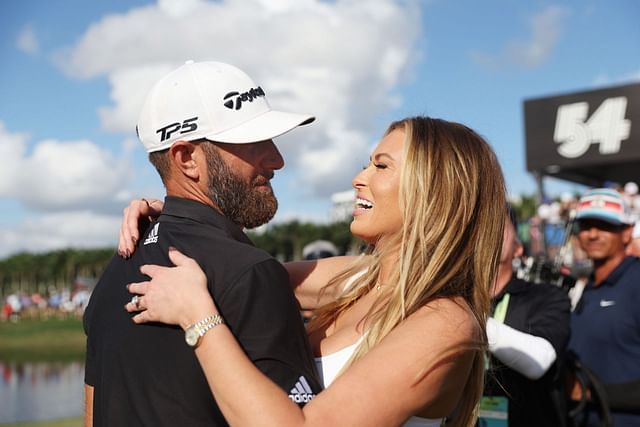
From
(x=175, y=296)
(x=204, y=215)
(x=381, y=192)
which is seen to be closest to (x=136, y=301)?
(x=175, y=296)

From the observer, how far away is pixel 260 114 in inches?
83.4

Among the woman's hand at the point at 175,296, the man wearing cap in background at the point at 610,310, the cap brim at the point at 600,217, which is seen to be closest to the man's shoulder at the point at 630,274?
the man wearing cap in background at the point at 610,310

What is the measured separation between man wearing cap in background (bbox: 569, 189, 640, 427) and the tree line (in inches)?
2013

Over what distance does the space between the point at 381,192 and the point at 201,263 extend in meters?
0.63

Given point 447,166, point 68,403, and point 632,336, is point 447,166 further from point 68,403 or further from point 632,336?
point 68,403

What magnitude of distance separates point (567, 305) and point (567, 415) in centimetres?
64

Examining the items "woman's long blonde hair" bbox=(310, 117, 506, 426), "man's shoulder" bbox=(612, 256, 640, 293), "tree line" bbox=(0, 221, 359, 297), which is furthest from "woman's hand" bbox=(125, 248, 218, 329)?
"tree line" bbox=(0, 221, 359, 297)

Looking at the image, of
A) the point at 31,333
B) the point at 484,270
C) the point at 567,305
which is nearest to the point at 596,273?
the point at 567,305

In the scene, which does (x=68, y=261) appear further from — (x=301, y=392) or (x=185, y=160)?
(x=301, y=392)

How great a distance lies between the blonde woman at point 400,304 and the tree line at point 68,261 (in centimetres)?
5409

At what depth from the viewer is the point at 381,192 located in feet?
7.08

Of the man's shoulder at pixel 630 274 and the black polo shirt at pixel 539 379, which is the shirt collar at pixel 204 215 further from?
the man's shoulder at pixel 630 274

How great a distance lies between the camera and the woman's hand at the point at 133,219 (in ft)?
6.86

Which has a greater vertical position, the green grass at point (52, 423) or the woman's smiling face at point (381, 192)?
the woman's smiling face at point (381, 192)
